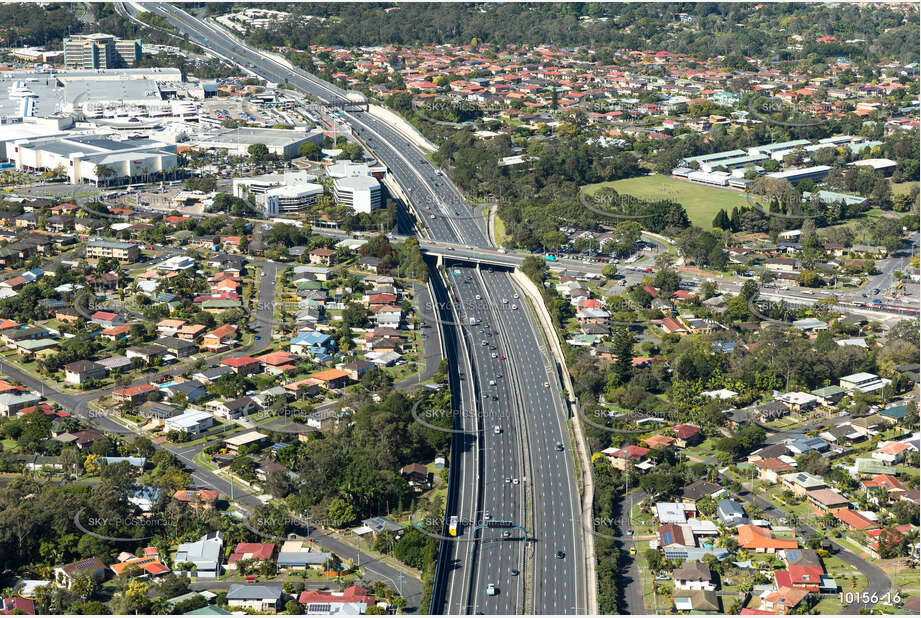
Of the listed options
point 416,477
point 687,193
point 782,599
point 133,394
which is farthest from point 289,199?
point 782,599

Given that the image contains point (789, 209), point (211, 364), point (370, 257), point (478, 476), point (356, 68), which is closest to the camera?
point (478, 476)

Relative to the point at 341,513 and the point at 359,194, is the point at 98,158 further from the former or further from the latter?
the point at 341,513

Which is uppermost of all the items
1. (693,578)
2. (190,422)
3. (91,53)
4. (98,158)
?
(91,53)

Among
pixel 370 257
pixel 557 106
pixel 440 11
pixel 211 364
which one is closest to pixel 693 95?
pixel 557 106

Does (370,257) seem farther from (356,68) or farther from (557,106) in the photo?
(356,68)

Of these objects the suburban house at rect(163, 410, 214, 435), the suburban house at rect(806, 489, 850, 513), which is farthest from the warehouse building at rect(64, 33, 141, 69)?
the suburban house at rect(806, 489, 850, 513)

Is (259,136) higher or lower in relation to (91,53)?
lower

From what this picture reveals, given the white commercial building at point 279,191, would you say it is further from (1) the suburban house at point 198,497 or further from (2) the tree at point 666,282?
(1) the suburban house at point 198,497
